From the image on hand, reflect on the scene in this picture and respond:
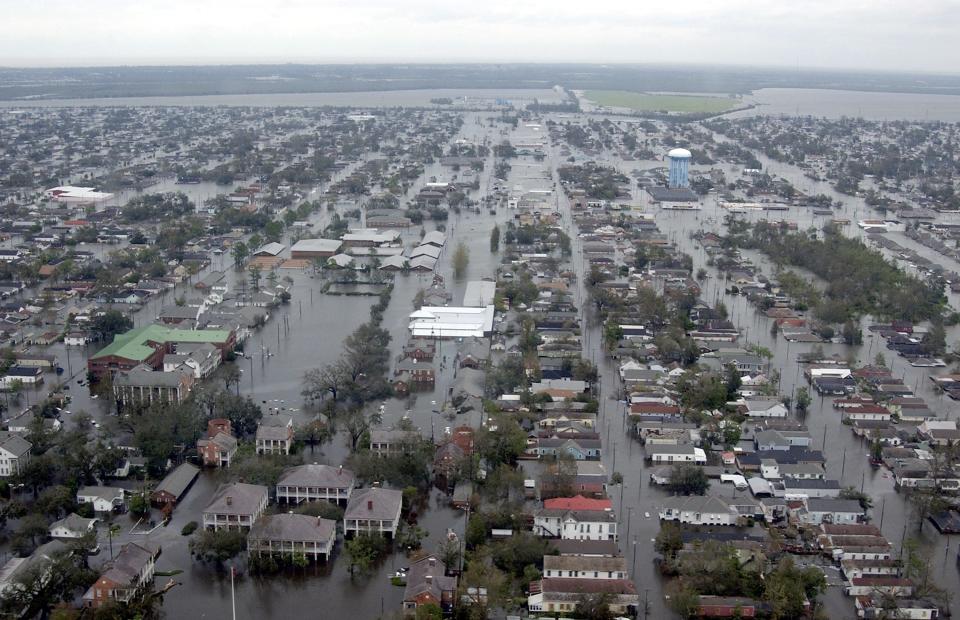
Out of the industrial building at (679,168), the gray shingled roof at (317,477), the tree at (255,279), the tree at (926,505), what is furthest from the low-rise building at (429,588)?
the industrial building at (679,168)

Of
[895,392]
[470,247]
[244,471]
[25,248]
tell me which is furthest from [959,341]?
[25,248]

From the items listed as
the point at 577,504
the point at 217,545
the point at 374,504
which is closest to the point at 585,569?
the point at 577,504

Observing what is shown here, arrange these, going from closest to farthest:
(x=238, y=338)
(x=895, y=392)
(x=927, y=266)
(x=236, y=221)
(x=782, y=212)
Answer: (x=895, y=392) → (x=238, y=338) → (x=927, y=266) → (x=236, y=221) → (x=782, y=212)

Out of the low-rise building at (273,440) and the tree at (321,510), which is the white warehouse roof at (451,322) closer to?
the low-rise building at (273,440)

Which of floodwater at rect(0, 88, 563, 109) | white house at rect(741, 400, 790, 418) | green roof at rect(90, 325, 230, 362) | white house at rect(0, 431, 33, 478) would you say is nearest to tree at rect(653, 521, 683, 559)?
white house at rect(741, 400, 790, 418)

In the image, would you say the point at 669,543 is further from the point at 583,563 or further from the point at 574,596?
the point at 574,596

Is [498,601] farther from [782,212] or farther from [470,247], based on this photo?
[782,212]

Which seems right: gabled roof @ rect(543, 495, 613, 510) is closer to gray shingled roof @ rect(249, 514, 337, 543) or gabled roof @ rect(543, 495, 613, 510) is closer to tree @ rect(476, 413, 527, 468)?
tree @ rect(476, 413, 527, 468)
